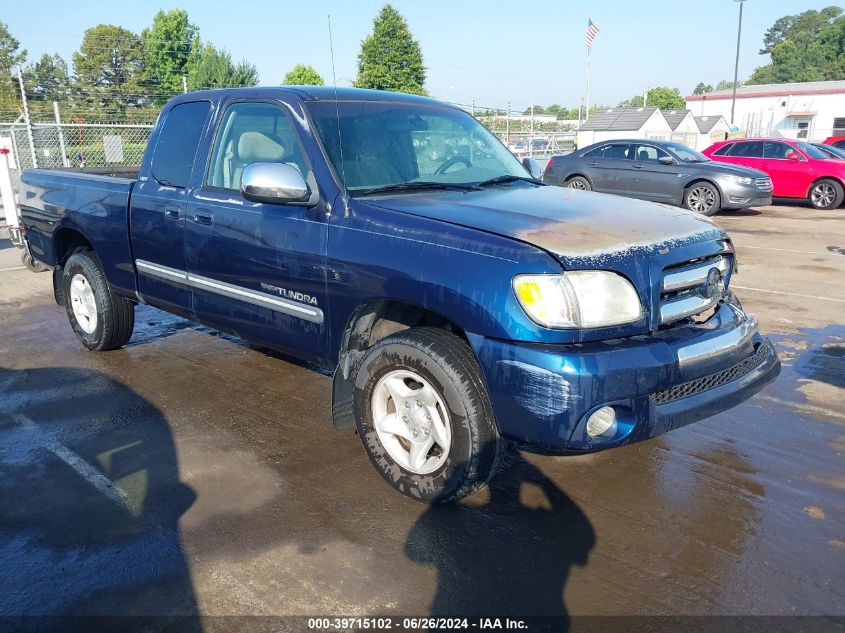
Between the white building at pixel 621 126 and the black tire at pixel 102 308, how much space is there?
37.9 m

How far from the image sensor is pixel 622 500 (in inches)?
136

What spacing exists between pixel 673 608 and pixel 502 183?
2508 mm

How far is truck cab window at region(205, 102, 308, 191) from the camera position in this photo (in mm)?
3939

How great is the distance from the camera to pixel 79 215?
17.5 ft

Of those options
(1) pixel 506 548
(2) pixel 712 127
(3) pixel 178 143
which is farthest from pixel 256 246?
(2) pixel 712 127

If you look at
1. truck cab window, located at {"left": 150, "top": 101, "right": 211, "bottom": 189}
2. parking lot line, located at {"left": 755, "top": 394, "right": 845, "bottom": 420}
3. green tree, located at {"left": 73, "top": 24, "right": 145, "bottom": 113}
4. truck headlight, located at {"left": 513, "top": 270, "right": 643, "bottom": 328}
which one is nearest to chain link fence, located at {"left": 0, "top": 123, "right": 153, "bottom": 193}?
truck cab window, located at {"left": 150, "top": 101, "right": 211, "bottom": 189}

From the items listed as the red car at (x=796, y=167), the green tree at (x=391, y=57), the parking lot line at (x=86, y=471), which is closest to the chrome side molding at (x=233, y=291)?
the parking lot line at (x=86, y=471)

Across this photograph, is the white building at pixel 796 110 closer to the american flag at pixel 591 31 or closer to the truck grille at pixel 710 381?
the american flag at pixel 591 31

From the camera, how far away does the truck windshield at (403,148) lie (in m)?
3.77

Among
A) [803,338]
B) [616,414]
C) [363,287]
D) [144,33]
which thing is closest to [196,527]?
[363,287]

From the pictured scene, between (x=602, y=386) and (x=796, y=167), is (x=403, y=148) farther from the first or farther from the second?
(x=796, y=167)

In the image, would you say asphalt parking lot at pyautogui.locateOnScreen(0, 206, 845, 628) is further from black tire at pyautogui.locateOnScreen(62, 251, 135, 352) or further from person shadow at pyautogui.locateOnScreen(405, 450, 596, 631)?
black tire at pyautogui.locateOnScreen(62, 251, 135, 352)

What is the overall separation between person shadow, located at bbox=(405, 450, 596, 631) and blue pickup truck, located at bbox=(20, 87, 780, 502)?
0.20 metres

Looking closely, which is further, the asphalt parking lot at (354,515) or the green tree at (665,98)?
the green tree at (665,98)
